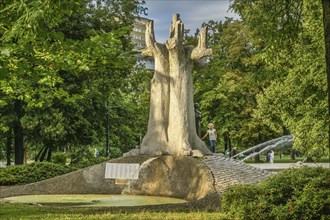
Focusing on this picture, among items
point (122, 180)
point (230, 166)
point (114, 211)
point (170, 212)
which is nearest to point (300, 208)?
Result: point (170, 212)

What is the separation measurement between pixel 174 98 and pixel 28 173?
8.58 meters

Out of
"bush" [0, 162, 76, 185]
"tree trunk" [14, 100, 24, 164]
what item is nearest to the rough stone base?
"bush" [0, 162, 76, 185]

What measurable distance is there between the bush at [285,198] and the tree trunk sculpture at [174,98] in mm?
6218

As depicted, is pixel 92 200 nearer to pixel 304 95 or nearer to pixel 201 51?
pixel 201 51

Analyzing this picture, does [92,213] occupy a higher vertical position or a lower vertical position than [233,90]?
lower

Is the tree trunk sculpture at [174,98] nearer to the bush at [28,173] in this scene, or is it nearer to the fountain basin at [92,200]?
the fountain basin at [92,200]

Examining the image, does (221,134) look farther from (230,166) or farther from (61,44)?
(61,44)

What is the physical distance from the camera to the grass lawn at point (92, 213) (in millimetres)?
10133


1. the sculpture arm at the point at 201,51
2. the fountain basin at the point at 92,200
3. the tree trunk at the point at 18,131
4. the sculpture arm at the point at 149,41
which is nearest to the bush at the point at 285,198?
the fountain basin at the point at 92,200

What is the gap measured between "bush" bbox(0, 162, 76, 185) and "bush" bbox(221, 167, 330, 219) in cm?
1365

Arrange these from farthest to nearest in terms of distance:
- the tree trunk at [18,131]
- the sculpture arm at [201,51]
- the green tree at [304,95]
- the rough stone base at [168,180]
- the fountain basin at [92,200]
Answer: the tree trunk at [18,131] < the green tree at [304,95] < the sculpture arm at [201,51] < the rough stone base at [168,180] < the fountain basin at [92,200]

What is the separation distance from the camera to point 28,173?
862 inches

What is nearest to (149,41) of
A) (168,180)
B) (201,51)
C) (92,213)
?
(201,51)

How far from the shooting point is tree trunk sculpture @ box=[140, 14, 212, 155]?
15836 millimetres
